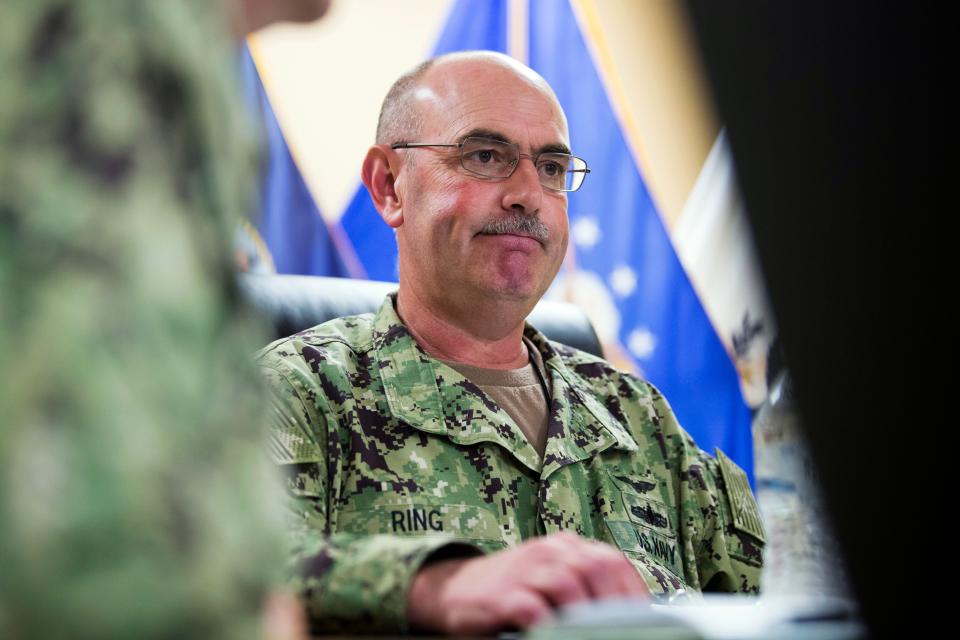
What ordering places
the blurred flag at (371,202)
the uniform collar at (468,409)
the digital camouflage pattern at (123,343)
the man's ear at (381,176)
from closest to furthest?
the digital camouflage pattern at (123,343)
the uniform collar at (468,409)
the man's ear at (381,176)
the blurred flag at (371,202)

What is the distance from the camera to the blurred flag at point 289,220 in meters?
3.01

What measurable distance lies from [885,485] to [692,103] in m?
3.50

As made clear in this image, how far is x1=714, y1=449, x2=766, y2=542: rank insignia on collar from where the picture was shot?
1679 mm

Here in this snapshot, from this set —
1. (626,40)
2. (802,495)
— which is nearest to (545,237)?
(802,495)

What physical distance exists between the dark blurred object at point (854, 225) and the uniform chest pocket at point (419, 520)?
Result: 984 millimetres

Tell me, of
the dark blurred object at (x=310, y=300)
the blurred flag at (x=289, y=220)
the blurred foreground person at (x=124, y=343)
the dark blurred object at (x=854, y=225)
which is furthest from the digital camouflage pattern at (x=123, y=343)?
the blurred flag at (x=289, y=220)

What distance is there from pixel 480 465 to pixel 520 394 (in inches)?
10.2

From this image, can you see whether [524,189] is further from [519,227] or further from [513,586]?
[513,586]

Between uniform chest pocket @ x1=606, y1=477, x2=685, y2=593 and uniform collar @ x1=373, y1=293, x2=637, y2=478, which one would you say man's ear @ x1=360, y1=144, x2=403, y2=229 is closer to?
uniform collar @ x1=373, y1=293, x2=637, y2=478

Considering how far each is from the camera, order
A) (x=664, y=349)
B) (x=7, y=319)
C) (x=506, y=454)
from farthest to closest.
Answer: (x=664, y=349)
(x=506, y=454)
(x=7, y=319)

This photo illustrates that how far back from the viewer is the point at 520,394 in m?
1.71

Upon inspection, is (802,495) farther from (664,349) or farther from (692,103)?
(692,103)

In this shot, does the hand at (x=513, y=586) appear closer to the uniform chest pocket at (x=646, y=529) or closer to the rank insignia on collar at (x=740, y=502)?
the uniform chest pocket at (x=646, y=529)

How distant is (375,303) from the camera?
6.28 feet
